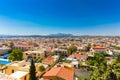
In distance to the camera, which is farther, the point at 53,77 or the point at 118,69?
the point at 53,77

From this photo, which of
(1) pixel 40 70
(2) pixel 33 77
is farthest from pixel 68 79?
(1) pixel 40 70

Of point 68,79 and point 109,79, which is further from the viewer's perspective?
point 68,79

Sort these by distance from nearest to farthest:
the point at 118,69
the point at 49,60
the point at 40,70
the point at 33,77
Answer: the point at 118,69, the point at 33,77, the point at 40,70, the point at 49,60

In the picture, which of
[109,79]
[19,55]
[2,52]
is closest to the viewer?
[109,79]

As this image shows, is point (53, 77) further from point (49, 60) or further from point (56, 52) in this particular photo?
point (56, 52)

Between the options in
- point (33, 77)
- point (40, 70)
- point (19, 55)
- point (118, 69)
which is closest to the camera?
point (118, 69)

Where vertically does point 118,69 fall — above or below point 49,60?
above

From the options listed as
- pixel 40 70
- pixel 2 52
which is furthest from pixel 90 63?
pixel 2 52

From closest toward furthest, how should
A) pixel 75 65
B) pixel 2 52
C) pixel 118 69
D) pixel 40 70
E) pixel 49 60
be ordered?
pixel 118 69
pixel 40 70
pixel 75 65
pixel 49 60
pixel 2 52

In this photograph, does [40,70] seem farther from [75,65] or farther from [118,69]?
[118,69]
